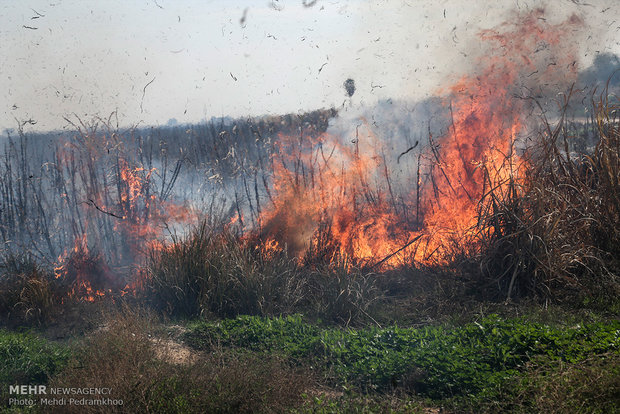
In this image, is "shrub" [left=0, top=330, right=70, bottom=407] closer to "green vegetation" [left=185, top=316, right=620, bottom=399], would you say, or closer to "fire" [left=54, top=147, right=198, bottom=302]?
"green vegetation" [left=185, top=316, right=620, bottom=399]

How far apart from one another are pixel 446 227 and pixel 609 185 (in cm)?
294

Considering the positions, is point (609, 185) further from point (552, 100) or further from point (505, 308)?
point (552, 100)

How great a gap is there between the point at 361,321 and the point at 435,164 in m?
4.91

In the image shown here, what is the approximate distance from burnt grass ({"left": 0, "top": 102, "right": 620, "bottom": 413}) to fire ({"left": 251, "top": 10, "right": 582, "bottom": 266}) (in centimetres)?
132

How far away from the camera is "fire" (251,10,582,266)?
Result: 1093 cm

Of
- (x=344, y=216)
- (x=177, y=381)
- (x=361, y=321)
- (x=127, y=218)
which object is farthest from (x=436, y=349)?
(x=127, y=218)

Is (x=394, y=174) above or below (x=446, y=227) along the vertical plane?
above

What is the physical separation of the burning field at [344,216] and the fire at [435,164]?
37 mm

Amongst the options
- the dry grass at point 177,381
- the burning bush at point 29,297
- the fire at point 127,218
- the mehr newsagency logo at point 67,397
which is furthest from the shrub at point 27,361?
the fire at point 127,218

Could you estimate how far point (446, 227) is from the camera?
10.5m

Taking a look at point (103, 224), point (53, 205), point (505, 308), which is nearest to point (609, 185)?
point (505, 308)

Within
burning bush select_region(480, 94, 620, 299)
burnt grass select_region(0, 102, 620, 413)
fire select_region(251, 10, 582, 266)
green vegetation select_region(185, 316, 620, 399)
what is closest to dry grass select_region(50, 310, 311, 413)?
burnt grass select_region(0, 102, 620, 413)

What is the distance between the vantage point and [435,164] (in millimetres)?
11680

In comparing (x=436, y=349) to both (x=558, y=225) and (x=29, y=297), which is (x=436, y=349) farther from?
(x=29, y=297)
